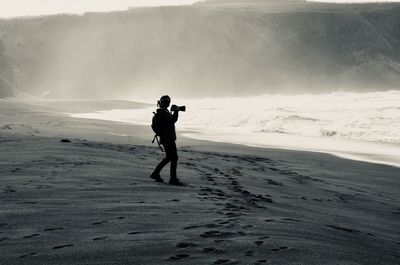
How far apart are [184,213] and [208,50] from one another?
3780 inches

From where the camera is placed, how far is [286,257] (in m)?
4.51

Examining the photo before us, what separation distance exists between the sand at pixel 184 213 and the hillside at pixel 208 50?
259 ft

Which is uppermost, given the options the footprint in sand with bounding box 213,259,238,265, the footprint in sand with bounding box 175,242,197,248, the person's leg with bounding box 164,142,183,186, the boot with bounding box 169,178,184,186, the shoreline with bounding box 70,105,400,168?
the shoreline with bounding box 70,105,400,168

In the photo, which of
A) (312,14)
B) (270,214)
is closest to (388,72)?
(312,14)

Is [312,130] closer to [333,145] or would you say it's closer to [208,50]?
[333,145]

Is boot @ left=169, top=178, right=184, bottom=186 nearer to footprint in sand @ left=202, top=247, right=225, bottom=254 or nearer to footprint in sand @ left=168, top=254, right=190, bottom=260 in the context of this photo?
footprint in sand @ left=202, top=247, right=225, bottom=254

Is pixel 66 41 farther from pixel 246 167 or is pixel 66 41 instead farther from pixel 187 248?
pixel 187 248

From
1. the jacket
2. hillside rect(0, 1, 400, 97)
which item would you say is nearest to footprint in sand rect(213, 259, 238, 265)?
the jacket

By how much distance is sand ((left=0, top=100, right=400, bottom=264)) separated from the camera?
4.62 meters

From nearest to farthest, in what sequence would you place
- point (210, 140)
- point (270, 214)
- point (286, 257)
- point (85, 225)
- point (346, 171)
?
point (286, 257) < point (85, 225) < point (270, 214) < point (346, 171) < point (210, 140)

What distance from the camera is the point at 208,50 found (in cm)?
10081

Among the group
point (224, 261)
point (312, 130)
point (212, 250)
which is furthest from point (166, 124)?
point (312, 130)

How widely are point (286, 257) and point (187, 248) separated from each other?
0.86 m

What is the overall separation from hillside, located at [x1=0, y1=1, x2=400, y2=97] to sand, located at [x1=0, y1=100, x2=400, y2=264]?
78972 millimetres
